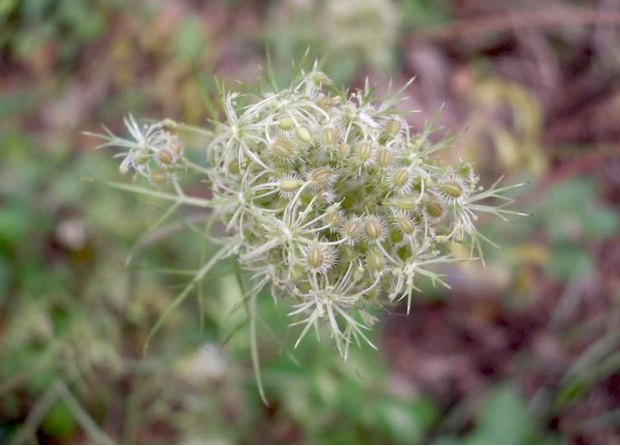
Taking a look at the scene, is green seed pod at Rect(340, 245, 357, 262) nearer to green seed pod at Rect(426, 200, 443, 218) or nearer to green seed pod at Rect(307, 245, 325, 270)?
green seed pod at Rect(307, 245, 325, 270)

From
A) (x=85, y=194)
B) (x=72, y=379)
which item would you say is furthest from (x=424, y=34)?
(x=72, y=379)

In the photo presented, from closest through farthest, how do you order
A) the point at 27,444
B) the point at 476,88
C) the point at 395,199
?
1. the point at 395,199
2. the point at 27,444
3. the point at 476,88

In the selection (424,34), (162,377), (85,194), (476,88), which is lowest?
(162,377)

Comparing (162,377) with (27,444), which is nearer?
(27,444)

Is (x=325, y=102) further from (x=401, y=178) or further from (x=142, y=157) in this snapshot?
(x=142, y=157)

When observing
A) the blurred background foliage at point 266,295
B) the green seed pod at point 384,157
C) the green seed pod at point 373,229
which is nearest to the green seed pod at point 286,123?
the green seed pod at point 384,157

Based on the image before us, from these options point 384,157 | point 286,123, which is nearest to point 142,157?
point 286,123

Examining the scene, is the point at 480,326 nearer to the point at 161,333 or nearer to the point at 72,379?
the point at 161,333

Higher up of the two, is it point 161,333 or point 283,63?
point 283,63
